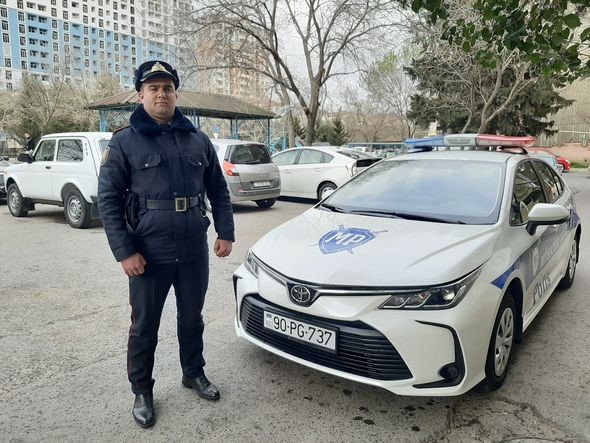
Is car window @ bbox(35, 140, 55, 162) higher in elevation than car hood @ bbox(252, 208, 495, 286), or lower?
higher

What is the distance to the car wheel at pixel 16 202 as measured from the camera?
964 centimetres

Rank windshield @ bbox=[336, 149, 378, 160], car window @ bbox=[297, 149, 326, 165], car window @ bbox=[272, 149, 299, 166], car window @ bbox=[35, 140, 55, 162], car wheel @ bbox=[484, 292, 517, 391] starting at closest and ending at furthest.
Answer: car wheel @ bbox=[484, 292, 517, 391], car window @ bbox=[35, 140, 55, 162], windshield @ bbox=[336, 149, 378, 160], car window @ bbox=[297, 149, 326, 165], car window @ bbox=[272, 149, 299, 166]

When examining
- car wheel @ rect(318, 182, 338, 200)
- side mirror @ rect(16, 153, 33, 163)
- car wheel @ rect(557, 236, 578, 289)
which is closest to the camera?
car wheel @ rect(557, 236, 578, 289)

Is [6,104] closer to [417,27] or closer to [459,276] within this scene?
[417,27]

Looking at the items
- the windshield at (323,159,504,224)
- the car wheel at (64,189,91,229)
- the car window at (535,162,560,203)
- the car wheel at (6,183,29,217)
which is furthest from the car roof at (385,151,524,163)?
the car wheel at (6,183,29,217)

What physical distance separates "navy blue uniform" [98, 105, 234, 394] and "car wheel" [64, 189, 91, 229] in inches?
249

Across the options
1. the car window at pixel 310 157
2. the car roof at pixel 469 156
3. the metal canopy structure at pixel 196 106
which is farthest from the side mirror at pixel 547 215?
the metal canopy structure at pixel 196 106

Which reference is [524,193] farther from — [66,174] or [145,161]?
[66,174]

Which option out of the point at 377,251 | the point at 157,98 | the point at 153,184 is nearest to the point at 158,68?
the point at 157,98

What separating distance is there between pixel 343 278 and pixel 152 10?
20.2m

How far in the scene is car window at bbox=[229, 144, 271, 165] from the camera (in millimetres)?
10219

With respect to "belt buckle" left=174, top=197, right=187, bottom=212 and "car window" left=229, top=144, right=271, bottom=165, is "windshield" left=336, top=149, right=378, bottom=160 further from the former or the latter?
"belt buckle" left=174, top=197, right=187, bottom=212

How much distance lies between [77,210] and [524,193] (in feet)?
24.3

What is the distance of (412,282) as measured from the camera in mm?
2447
